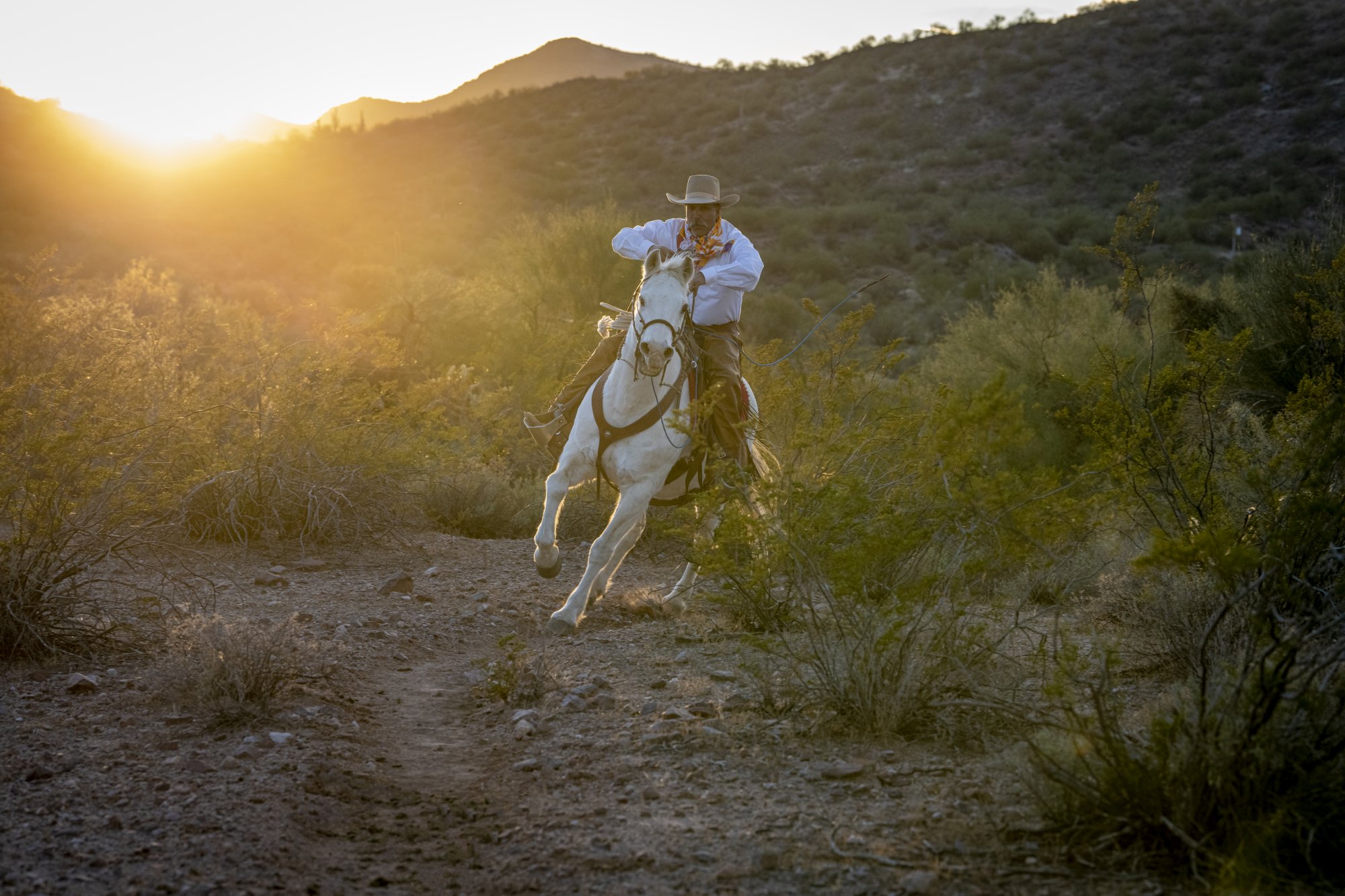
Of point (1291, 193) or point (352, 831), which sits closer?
point (352, 831)

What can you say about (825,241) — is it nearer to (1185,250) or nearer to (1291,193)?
(1185,250)

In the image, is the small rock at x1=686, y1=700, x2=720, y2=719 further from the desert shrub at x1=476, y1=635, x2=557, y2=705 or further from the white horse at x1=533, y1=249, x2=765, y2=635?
the white horse at x1=533, y1=249, x2=765, y2=635

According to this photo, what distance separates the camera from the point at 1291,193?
36844 mm

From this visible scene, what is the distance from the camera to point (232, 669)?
17.0 ft

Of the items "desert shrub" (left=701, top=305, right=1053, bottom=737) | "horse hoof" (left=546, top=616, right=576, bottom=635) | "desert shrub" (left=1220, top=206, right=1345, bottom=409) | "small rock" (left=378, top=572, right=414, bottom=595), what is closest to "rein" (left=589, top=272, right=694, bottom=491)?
"horse hoof" (left=546, top=616, right=576, bottom=635)

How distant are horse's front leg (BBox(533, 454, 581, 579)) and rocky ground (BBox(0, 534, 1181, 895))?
1.15m

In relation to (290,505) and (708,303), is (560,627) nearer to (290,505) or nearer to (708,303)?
(708,303)

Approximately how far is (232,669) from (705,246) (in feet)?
15.5

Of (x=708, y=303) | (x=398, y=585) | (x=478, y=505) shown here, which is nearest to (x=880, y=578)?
(x=708, y=303)

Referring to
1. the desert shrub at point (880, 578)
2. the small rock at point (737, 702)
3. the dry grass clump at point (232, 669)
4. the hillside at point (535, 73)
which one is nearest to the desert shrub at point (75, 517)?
the dry grass clump at point (232, 669)

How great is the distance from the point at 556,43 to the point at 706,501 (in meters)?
71.7

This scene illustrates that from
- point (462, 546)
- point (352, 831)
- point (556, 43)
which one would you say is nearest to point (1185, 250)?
point (462, 546)

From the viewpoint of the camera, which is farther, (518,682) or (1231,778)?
(518,682)

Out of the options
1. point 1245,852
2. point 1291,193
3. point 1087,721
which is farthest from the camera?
point 1291,193
